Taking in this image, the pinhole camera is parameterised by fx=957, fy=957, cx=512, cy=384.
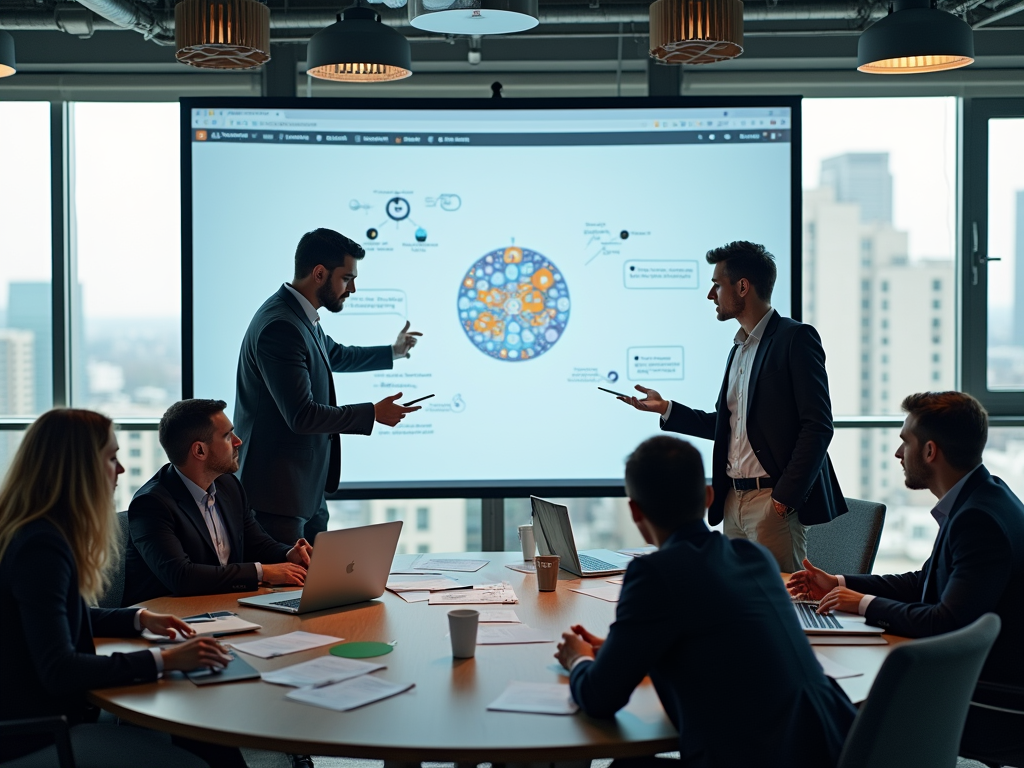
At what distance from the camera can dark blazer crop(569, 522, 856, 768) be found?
1.68 m

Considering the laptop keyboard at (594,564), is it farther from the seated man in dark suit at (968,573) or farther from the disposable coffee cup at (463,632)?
the disposable coffee cup at (463,632)

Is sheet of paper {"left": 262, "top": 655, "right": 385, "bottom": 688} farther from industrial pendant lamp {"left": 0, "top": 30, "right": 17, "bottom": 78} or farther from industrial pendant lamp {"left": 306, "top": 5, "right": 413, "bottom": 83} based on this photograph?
industrial pendant lamp {"left": 0, "top": 30, "right": 17, "bottom": 78}

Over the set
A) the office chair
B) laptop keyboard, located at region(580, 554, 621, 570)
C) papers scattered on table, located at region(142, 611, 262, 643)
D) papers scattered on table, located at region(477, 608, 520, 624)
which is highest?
papers scattered on table, located at region(142, 611, 262, 643)

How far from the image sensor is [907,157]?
5.41 metres

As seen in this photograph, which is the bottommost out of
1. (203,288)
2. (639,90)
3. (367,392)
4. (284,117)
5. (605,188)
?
(367,392)

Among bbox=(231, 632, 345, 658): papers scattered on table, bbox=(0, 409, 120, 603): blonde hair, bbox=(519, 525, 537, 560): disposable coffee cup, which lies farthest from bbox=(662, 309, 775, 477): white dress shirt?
bbox=(0, 409, 120, 603): blonde hair

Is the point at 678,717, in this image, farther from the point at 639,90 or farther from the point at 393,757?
the point at 639,90

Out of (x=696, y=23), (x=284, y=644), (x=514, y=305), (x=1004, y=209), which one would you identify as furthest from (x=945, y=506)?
(x=1004, y=209)

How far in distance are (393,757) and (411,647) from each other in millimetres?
588

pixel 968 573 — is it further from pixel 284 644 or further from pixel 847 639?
pixel 284 644

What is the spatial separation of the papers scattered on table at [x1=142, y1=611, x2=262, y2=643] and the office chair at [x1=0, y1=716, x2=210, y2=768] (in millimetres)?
219

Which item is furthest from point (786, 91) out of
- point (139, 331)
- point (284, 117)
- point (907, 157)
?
point (139, 331)

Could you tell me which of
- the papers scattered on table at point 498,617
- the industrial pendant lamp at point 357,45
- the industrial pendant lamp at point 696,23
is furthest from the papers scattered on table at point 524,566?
the industrial pendant lamp at point 357,45

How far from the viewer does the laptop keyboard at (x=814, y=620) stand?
2.33 meters
